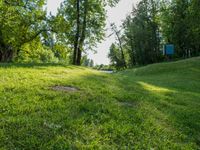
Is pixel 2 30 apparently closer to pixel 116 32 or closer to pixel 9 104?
pixel 9 104

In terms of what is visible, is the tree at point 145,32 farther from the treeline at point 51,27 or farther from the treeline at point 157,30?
the treeline at point 51,27

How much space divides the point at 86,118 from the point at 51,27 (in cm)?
2478

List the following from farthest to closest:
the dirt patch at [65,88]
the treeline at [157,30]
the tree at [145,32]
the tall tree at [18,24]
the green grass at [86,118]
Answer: the tree at [145,32] → the treeline at [157,30] → the tall tree at [18,24] → the dirt patch at [65,88] → the green grass at [86,118]

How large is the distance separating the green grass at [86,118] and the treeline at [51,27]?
1894cm

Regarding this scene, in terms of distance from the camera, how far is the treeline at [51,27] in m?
29.4

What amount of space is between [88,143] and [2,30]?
2462 centimetres

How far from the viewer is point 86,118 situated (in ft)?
25.8

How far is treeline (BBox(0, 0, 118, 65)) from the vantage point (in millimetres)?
29402

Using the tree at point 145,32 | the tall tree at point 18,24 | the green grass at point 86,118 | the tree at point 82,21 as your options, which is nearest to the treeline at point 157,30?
the tree at point 145,32

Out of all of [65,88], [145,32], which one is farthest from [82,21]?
[145,32]

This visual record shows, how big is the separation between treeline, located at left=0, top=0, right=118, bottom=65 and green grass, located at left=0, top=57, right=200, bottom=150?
1894cm

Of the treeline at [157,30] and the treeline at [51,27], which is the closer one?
the treeline at [51,27]

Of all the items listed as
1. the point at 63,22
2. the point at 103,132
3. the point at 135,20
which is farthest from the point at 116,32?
the point at 103,132

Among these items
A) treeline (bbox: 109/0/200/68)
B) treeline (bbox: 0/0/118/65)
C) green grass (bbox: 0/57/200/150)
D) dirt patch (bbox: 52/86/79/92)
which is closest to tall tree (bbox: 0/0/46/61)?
treeline (bbox: 0/0/118/65)
